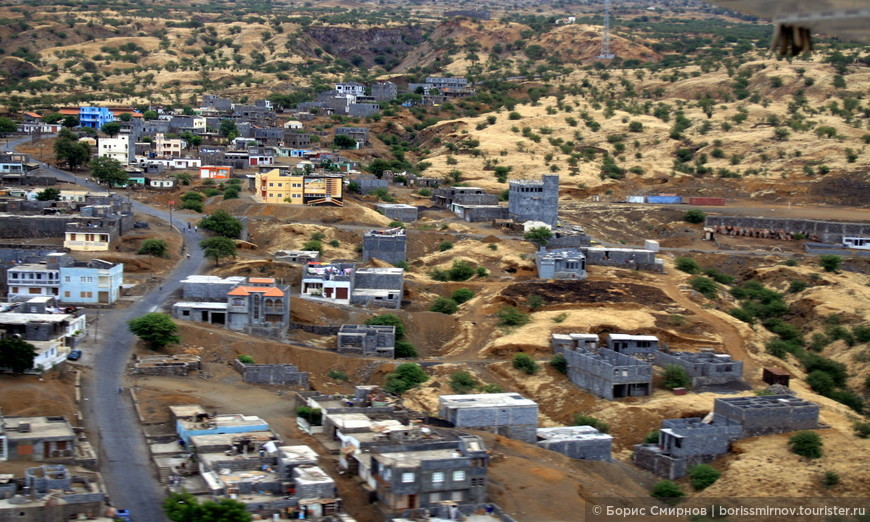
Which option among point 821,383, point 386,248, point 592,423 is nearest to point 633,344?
point 821,383

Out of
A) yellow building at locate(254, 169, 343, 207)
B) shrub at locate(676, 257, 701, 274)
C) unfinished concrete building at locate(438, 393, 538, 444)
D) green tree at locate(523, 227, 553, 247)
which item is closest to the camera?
unfinished concrete building at locate(438, 393, 538, 444)

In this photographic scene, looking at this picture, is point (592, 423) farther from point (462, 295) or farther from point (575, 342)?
point (462, 295)

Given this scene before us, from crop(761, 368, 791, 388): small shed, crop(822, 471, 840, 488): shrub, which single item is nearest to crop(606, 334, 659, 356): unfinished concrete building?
crop(761, 368, 791, 388): small shed

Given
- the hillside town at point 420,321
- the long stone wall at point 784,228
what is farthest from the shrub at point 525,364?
the long stone wall at point 784,228

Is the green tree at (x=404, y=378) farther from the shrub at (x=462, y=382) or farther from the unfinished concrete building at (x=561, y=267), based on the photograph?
the unfinished concrete building at (x=561, y=267)

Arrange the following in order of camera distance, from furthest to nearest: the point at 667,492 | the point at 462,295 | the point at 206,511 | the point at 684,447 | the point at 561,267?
the point at 561,267
the point at 462,295
the point at 684,447
the point at 667,492
the point at 206,511

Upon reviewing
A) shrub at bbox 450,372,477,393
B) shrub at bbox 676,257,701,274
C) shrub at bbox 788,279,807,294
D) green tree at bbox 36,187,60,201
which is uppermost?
green tree at bbox 36,187,60,201

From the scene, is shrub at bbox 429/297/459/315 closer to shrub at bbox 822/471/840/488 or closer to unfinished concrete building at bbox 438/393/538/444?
unfinished concrete building at bbox 438/393/538/444

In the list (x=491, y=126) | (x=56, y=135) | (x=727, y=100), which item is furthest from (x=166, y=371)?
(x=727, y=100)
